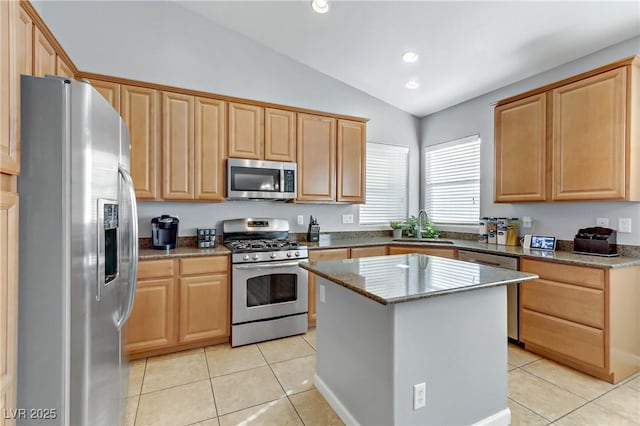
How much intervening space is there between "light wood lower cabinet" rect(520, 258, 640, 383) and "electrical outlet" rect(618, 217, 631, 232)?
0.36m

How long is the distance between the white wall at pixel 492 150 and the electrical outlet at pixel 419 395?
242 cm

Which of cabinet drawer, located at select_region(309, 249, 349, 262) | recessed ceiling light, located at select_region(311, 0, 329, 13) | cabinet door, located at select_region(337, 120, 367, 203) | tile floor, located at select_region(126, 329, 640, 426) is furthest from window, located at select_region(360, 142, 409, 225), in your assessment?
tile floor, located at select_region(126, 329, 640, 426)

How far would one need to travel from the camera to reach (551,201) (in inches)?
113

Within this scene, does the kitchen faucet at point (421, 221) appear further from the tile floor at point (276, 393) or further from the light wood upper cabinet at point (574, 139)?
the tile floor at point (276, 393)

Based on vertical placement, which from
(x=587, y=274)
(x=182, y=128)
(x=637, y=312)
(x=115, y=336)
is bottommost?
(x=637, y=312)

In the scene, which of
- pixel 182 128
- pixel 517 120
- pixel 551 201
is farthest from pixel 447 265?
pixel 182 128

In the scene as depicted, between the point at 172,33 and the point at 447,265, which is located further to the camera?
the point at 172,33

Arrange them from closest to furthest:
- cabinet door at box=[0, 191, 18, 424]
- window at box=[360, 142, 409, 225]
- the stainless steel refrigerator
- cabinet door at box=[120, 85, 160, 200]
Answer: cabinet door at box=[0, 191, 18, 424] < the stainless steel refrigerator < cabinet door at box=[120, 85, 160, 200] < window at box=[360, 142, 409, 225]

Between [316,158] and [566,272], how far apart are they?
2.61 meters

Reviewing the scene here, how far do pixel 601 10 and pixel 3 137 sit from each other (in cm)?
371

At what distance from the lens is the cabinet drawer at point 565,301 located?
2.30 meters

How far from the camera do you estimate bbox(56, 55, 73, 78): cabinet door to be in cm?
221

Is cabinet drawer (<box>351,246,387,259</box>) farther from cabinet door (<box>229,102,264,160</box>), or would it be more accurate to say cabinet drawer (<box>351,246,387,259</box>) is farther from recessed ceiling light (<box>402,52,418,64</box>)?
recessed ceiling light (<box>402,52,418,64</box>)

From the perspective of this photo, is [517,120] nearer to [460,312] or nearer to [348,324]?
[460,312]
